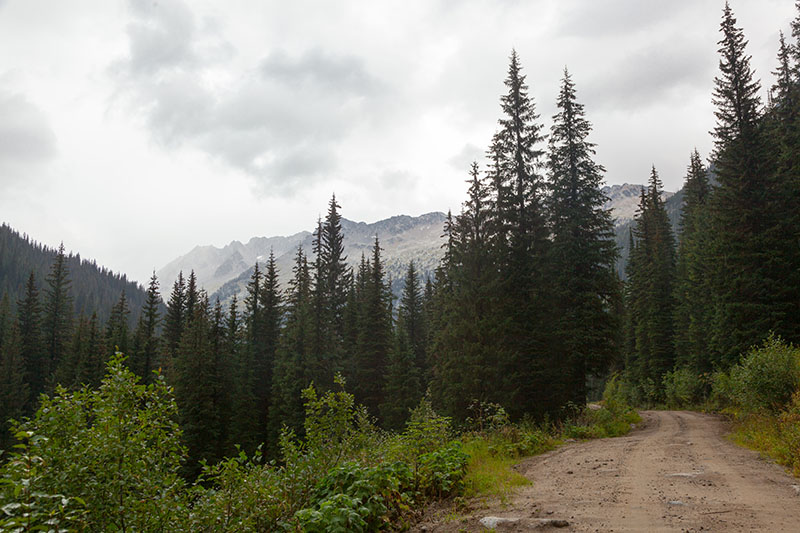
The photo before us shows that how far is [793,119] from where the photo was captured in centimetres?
2602

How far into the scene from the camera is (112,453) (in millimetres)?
4766

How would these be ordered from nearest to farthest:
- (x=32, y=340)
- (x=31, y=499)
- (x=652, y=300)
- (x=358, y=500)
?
1. (x=31, y=499)
2. (x=358, y=500)
3. (x=652, y=300)
4. (x=32, y=340)

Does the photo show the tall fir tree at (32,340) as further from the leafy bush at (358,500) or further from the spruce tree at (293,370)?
the leafy bush at (358,500)

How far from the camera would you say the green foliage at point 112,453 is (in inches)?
178

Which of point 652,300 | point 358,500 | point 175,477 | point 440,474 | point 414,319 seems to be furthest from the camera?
point 414,319

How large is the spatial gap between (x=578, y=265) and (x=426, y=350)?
49.1 feet

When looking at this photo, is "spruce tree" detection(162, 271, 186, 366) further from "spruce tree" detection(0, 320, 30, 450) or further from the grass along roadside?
the grass along roadside

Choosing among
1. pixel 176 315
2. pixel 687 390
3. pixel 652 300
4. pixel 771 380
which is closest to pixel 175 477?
pixel 771 380

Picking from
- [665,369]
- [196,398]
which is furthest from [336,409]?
[665,369]

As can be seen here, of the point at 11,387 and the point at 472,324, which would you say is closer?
the point at 472,324

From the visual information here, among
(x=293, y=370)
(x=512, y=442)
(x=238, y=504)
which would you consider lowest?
(x=512, y=442)

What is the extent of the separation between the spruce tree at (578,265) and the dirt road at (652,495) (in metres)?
9.61

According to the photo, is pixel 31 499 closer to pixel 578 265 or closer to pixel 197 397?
pixel 578 265

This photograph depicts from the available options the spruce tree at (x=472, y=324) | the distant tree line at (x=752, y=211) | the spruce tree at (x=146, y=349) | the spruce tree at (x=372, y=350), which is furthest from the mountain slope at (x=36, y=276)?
the distant tree line at (x=752, y=211)
